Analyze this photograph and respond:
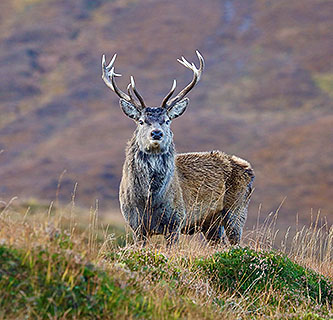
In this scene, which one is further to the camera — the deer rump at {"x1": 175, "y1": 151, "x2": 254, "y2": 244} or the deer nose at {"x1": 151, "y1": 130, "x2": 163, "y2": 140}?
the deer rump at {"x1": 175, "y1": 151, "x2": 254, "y2": 244}

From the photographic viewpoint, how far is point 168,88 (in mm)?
65438

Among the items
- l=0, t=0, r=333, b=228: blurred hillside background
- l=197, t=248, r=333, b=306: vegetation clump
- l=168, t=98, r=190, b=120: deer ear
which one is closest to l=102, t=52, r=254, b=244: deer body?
l=168, t=98, r=190, b=120: deer ear

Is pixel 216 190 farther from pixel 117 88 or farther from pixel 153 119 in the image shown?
pixel 117 88

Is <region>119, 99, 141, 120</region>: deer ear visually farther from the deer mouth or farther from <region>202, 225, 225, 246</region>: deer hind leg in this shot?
<region>202, 225, 225, 246</region>: deer hind leg

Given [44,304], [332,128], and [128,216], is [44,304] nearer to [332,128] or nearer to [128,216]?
[128,216]

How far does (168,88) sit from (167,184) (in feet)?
187

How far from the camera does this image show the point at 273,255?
712 cm

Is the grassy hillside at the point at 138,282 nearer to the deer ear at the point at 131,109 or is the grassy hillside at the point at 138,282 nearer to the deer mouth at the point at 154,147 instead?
the deer mouth at the point at 154,147

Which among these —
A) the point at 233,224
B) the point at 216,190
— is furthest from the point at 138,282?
the point at 233,224

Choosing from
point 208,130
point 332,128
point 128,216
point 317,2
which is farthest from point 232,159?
point 317,2

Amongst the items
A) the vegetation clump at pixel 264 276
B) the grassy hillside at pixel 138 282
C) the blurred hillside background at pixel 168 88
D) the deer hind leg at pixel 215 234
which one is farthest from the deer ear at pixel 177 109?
the blurred hillside background at pixel 168 88

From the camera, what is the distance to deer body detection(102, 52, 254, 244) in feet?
28.5

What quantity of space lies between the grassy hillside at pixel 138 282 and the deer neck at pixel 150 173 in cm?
173

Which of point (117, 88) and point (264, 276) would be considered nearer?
point (264, 276)
